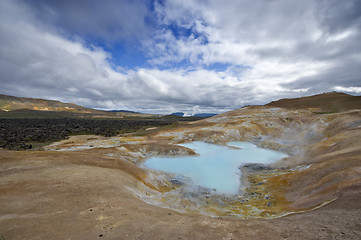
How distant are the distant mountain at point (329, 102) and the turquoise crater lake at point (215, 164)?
57.6 m

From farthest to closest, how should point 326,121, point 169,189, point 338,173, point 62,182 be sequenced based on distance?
point 326,121, point 169,189, point 338,173, point 62,182

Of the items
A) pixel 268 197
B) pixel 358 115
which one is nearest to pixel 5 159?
pixel 268 197

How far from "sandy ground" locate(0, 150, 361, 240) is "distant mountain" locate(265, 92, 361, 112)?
265ft

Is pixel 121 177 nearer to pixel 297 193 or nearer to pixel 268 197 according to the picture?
pixel 268 197

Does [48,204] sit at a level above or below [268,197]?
above

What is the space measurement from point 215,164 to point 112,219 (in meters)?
22.8

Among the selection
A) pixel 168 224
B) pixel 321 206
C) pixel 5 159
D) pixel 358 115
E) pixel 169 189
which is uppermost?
pixel 358 115

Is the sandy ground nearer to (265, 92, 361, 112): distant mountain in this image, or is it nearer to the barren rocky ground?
the barren rocky ground

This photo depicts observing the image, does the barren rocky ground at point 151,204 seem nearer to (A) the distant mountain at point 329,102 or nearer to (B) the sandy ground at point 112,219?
(B) the sandy ground at point 112,219

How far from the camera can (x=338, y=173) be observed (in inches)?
578

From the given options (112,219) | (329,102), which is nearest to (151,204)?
(112,219)

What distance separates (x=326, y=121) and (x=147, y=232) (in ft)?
200

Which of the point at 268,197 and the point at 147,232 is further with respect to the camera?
the point at 268,197

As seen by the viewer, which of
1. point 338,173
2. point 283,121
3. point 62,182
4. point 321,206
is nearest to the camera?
point 321,206
